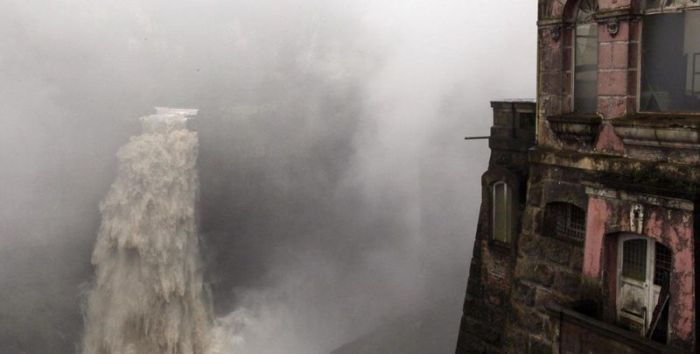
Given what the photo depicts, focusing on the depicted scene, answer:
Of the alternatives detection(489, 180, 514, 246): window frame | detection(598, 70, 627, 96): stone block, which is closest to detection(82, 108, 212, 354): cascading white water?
detection(489, 180, 514, 246): window frame

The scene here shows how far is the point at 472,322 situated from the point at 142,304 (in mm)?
8598

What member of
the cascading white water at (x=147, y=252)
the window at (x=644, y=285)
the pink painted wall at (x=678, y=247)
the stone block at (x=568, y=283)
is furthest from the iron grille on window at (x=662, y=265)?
the cascading white water at (x=147, y=252)

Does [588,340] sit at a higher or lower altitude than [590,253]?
lower

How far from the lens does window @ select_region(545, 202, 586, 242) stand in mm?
8719

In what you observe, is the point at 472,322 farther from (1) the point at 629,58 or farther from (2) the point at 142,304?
(2) the point at 142,304

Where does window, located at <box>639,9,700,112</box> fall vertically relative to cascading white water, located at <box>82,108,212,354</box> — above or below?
above

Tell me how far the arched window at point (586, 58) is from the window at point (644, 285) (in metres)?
1.85

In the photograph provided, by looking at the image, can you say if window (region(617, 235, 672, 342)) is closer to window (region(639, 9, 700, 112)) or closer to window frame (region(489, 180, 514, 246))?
window (region(639, 9, 700, 112))

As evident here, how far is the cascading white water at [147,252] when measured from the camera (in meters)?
16.2

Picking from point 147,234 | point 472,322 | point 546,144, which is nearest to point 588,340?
point 546,144

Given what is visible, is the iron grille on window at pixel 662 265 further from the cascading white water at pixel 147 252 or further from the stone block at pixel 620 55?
the cascading white water at pixel 147 252

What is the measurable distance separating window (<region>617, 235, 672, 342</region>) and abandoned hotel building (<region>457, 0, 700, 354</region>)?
13 mm

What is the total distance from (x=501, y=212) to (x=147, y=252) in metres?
9.28

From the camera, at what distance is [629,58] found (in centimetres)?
771
